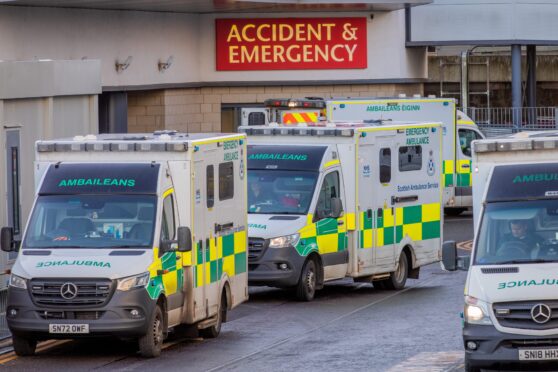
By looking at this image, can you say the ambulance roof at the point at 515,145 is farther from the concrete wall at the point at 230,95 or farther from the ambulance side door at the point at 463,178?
the concrete wall at the point at 230,95

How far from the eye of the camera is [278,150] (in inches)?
912

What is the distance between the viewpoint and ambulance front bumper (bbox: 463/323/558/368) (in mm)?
14164

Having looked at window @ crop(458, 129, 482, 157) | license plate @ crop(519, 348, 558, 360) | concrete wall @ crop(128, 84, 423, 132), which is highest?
concrete wall @ crop(128, 84, 423, 132)

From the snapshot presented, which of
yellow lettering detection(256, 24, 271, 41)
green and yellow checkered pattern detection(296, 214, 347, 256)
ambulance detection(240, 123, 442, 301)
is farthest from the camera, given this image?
yellow lettering detection(256, 24, 271, 41)

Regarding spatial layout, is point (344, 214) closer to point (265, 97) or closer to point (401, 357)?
point (401, 357)

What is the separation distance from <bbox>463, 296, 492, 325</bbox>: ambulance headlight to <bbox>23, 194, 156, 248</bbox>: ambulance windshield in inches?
170

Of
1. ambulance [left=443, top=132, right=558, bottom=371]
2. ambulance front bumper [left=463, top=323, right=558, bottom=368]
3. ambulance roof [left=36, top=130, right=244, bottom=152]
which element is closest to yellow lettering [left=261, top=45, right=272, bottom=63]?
ambulance roof [left=36, top=130, right=244, bottom=152]

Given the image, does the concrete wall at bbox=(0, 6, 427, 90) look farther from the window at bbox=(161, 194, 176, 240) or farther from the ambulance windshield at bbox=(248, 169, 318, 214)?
the window at bbox=(161, 194, 176, 240)

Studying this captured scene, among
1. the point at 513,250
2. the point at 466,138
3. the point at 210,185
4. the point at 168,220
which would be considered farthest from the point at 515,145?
the point at 466,138

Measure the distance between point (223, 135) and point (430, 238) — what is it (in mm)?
6953

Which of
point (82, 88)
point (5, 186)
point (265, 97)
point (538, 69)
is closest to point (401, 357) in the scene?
point (5, 186)

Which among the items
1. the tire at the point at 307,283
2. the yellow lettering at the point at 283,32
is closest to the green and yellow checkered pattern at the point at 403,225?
the tire at the point at 307,283

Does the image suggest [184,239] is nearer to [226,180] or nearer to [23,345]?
[23,345]

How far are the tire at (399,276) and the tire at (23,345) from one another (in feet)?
27.8
